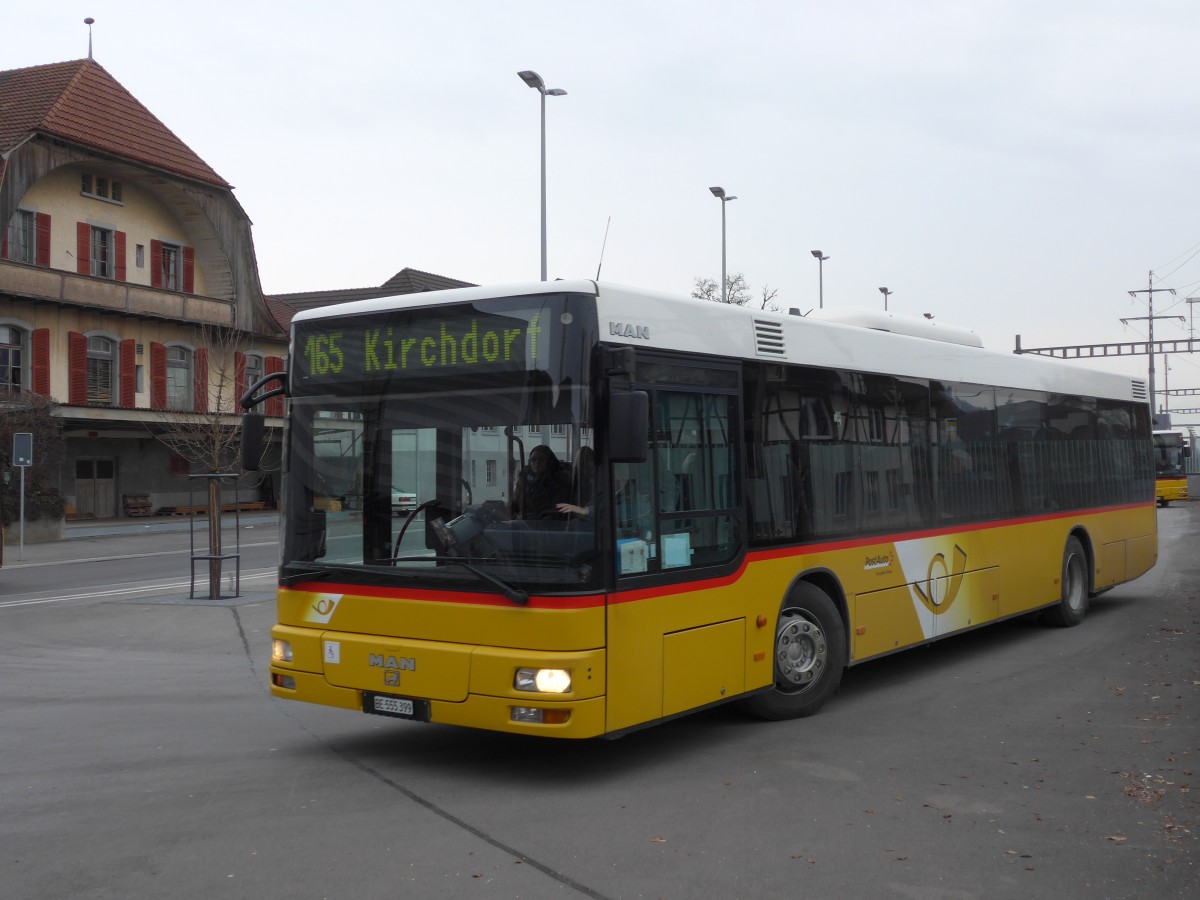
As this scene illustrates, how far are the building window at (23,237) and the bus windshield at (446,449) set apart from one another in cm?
3503

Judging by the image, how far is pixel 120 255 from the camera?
42.9 m

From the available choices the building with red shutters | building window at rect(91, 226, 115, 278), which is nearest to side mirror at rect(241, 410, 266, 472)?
the building with red shutters

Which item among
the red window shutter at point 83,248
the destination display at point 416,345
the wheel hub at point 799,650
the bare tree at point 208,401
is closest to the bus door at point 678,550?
the wheel hub at point 799,650

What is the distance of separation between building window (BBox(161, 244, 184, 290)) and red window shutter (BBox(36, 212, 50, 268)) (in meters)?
5.44

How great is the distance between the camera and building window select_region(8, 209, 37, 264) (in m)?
38.5

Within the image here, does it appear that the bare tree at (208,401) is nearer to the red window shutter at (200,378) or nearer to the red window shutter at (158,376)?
the red window shutter at (200,378)

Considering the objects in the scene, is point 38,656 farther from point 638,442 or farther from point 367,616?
point 638,442

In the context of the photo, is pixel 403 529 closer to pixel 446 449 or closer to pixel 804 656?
pixel 446 449

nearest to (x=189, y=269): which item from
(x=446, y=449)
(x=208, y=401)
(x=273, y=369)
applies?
(x=273, y=369)

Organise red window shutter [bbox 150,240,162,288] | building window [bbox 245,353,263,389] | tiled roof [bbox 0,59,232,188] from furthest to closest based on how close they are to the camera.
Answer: building window [bbox 245,353,263,389] → red window shutter [bbox 150,240,162,288] → tiled roof [bbox 0,59,232,188]

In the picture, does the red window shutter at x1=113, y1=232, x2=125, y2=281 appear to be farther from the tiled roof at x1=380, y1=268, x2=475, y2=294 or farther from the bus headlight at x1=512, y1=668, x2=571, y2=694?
the bus headlight at x1=512, y1=668, x2=571, y2=694

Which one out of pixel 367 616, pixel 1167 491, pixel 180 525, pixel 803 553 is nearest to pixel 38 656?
pixel 367 616

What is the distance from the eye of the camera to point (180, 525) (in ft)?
138

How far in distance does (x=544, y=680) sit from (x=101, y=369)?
38890 mm
